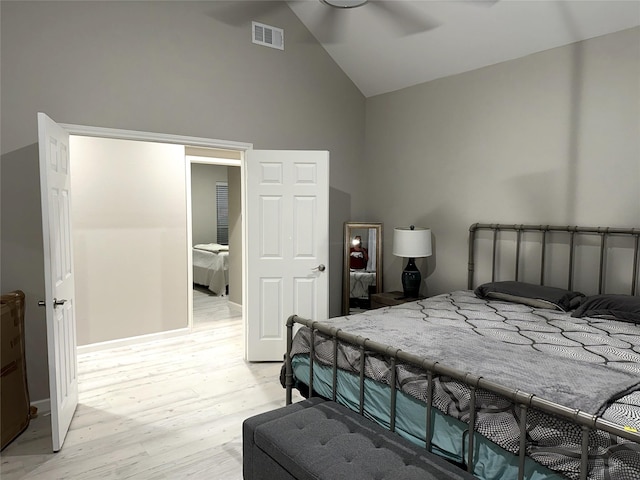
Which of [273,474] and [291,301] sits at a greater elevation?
[291,301]

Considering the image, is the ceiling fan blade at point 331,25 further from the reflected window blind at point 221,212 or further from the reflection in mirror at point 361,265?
the reflected window blind at point 221,212

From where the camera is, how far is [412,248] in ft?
13.7

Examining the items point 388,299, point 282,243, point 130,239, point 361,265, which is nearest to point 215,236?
point 130,239

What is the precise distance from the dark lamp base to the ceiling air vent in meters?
2.49

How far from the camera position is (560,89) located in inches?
137

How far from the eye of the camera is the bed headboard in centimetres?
319

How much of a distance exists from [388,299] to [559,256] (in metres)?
1.53

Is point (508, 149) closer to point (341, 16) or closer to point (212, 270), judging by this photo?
point (341, 16)

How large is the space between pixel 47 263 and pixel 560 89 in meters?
3.78

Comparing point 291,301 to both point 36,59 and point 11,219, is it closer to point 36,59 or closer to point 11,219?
point 11,219

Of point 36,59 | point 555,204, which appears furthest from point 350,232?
point 36,59

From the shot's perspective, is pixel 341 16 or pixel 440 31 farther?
pixel 341 16

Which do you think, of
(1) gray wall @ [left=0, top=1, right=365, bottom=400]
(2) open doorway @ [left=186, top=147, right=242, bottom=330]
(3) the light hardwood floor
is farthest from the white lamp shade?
(2) open doorway @ [left=186, top=147, right=242, bottom=330]

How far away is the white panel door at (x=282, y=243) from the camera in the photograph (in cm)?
415
